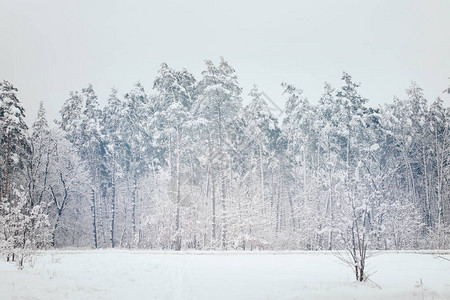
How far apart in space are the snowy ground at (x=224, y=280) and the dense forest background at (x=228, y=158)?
11.3 metres

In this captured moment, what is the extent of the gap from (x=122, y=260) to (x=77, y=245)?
2486cm

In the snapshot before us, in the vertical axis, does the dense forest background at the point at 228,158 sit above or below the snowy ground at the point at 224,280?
above

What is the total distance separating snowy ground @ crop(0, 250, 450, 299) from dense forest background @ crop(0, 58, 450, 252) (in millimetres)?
11284

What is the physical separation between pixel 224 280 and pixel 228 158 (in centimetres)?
2084

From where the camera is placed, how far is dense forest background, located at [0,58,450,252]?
2988 centimetres

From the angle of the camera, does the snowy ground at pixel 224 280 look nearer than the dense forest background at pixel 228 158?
Yes

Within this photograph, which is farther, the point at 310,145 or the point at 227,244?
the point at 310,145

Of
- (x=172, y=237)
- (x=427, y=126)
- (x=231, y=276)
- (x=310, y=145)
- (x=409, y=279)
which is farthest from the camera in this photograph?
(x=310, y=145)

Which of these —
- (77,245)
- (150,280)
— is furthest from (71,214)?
(150,280)

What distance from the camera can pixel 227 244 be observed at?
1225 inches

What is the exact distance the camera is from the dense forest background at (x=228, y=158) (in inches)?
→ 1176

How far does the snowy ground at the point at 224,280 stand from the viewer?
10.2 m

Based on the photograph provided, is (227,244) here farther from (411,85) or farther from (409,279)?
(411,85)

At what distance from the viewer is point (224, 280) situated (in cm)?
1269
